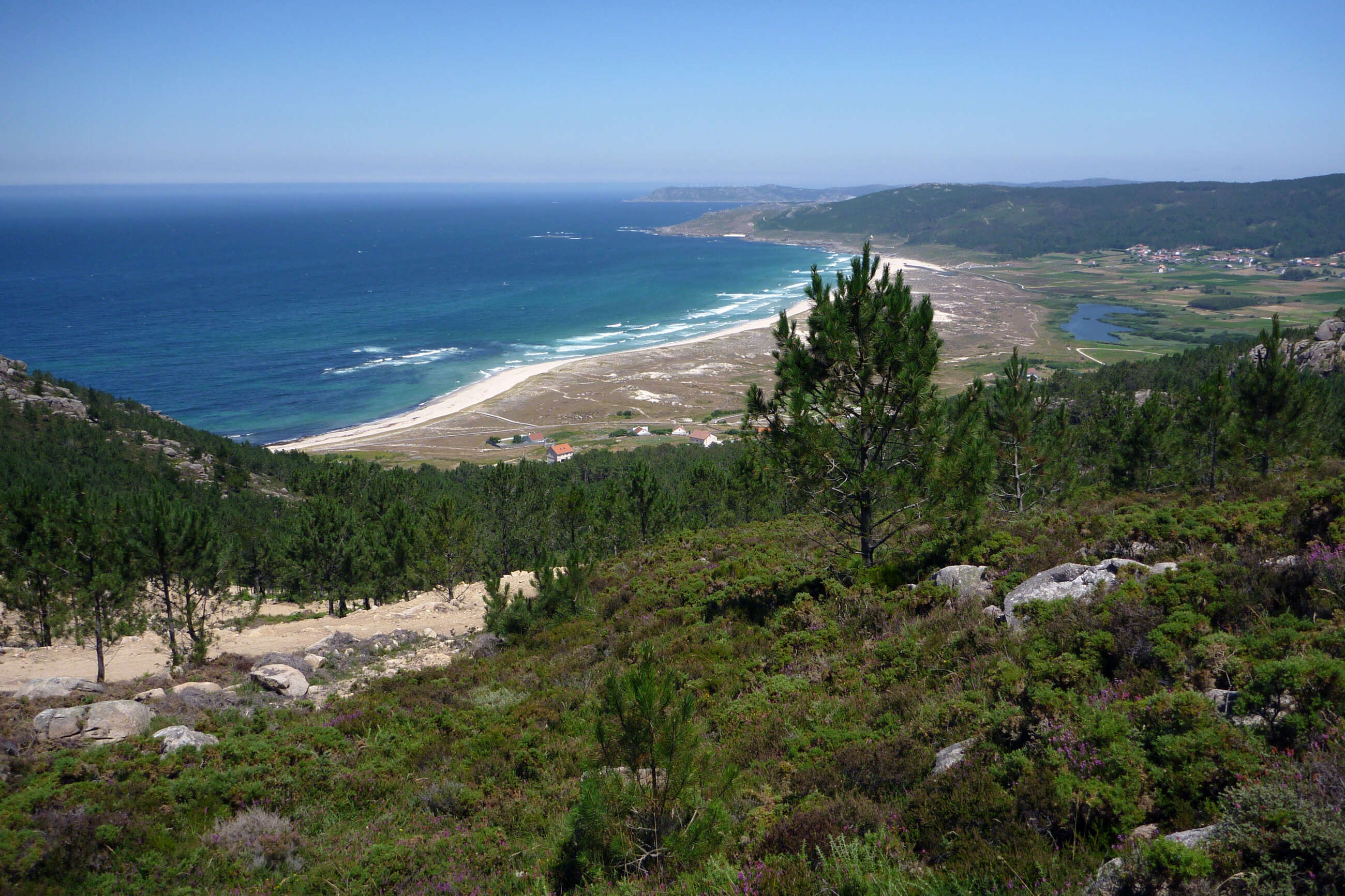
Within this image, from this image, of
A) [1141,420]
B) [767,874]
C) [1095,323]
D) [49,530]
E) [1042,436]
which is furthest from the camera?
[1095,323]

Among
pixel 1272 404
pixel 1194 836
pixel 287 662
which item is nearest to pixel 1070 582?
pixel 1194 836

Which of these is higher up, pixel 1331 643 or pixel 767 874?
pixel 1331 643

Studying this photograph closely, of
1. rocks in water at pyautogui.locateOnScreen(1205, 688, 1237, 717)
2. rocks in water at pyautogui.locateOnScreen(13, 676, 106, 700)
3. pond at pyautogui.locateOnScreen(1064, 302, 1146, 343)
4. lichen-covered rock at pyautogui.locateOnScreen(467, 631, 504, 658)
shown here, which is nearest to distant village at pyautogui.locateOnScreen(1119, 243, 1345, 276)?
pond at pyautogui.locateOnScreen(1064, 302, 1146, 343)

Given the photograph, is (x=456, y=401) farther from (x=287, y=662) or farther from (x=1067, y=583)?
(x=1067, y=583)

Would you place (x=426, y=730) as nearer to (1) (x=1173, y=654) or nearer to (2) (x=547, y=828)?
(2) (x=547, y=828)

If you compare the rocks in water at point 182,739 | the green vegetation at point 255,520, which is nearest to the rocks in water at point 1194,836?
the rocks in water at point 182,739

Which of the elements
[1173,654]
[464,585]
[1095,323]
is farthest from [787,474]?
[1095,323]

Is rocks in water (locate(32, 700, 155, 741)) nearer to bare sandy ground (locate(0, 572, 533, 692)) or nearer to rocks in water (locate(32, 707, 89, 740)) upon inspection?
rocks in water (locate(32, 707, 89, 740))
